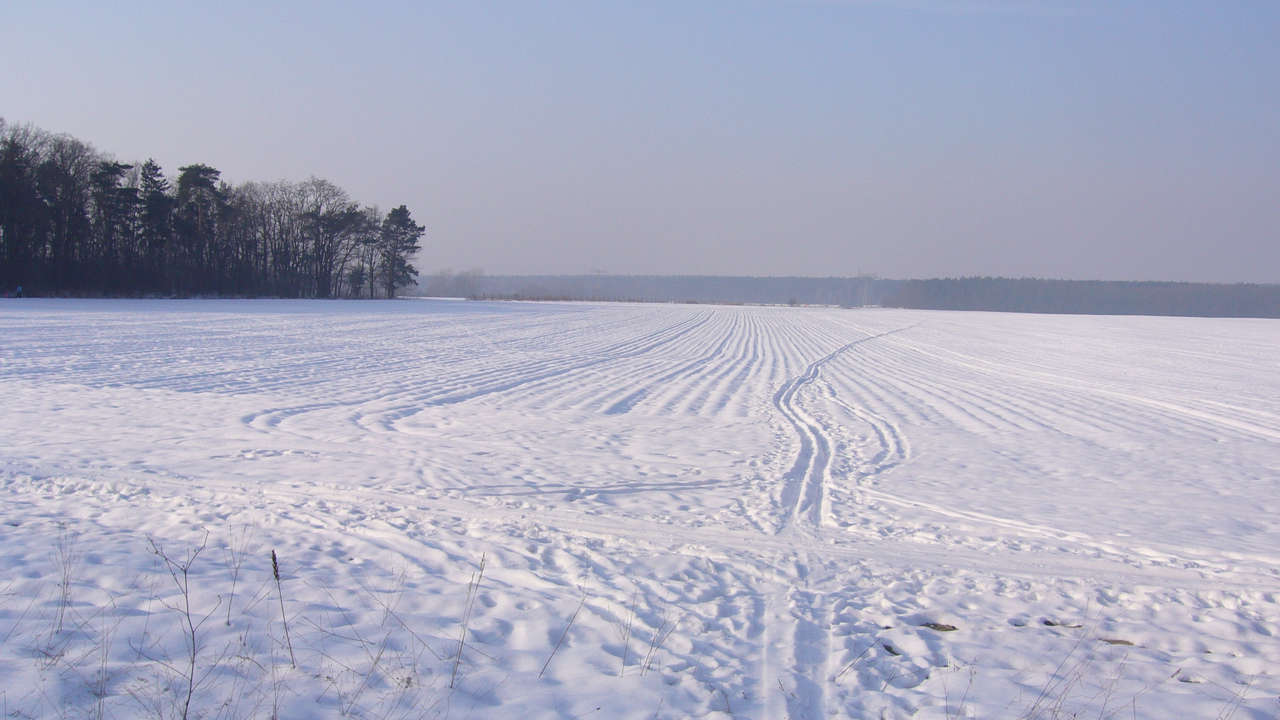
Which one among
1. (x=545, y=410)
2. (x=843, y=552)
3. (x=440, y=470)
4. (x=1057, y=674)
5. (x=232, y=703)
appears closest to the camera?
(x=232, y=703)

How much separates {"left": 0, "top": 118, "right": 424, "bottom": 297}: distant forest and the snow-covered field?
54160 millimetres

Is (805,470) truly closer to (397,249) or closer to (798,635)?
(798,635)

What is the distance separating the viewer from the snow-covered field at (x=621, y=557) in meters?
3.64

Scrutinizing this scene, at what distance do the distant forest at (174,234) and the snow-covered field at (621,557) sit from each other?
54.2 metres

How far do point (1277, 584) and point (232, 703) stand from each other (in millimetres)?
6675

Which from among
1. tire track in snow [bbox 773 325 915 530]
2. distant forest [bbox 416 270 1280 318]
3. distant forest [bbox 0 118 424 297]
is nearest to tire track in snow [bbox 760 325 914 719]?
tire track in snow [bbox 773 325 915 530]

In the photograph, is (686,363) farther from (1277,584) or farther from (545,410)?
(1277,584)

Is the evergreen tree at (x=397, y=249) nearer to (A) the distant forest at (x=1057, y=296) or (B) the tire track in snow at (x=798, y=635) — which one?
(A) the distant forest at (x=1057, y=296)

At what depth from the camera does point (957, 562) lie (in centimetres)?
558

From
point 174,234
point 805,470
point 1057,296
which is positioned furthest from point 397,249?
point 1057,296

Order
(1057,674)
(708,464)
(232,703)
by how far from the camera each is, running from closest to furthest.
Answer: (232,703), (1057,674), (708,464)

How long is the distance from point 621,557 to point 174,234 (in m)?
73.1

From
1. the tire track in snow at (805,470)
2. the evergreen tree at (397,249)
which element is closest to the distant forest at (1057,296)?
the evergreen tree at (397,249)

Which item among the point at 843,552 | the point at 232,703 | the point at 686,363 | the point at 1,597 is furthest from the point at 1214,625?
the point at 686,363
